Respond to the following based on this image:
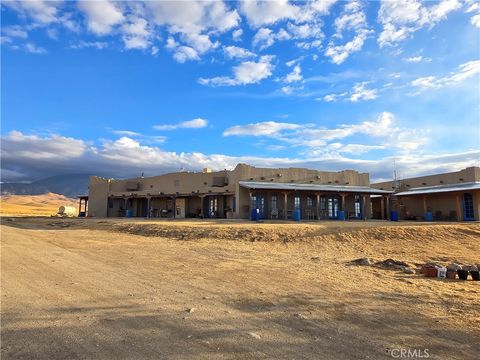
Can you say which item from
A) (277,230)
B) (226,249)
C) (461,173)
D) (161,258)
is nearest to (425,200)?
(461,173)

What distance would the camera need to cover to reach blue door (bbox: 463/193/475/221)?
2803 cm

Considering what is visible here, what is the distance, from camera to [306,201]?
102ft

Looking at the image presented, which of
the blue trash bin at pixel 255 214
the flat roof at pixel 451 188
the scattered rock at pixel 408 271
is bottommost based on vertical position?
the scattered rock at pixel 408 271

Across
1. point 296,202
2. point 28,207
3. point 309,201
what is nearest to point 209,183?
point 296,202

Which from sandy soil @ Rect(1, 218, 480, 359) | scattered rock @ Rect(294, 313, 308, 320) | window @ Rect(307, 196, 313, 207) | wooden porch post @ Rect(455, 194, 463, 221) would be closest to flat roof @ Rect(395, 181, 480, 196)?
wooden porch post @ Rect(455, 194, 463, 221)

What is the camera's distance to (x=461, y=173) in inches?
1251

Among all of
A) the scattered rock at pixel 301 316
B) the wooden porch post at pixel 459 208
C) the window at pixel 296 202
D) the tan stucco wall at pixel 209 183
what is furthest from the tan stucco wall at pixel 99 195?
the scattered rock at pixel 301 316

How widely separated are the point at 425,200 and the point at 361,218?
18.7 feet

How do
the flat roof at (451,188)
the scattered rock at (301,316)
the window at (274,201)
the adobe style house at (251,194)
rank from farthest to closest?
the window at (274,201) → the adobe style house at (251,194) → the flat roof at (451,188) → the scattered rock at (301,316)

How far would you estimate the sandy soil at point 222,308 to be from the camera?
445 cm

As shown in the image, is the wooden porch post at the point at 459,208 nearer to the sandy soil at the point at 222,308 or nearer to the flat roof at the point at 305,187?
the flat roof at the point at 305,187

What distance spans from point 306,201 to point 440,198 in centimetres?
1127

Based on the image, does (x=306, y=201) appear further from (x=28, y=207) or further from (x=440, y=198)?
(x=28, y=207)

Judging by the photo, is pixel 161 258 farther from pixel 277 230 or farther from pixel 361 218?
pixel 361 218
